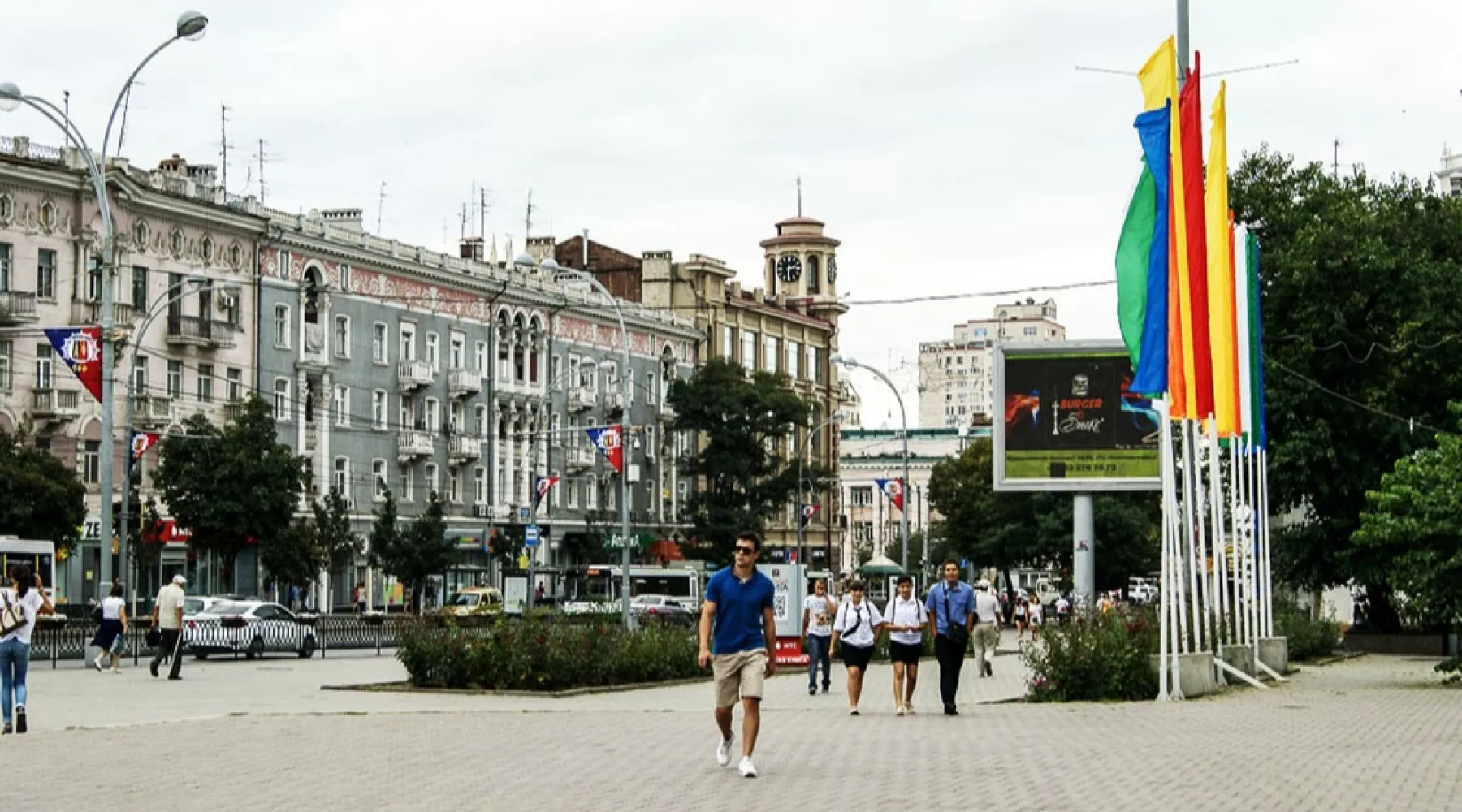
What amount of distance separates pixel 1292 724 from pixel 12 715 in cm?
1218

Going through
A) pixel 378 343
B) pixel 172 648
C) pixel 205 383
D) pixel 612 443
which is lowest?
pixel 172 648

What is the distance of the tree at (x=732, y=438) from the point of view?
93188 millimetres

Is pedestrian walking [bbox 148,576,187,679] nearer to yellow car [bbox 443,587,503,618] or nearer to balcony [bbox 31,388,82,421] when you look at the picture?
balcony [bbox 31,388,82,421]

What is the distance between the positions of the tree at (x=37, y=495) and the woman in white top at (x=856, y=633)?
34.1 metres

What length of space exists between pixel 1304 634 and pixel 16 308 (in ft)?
121

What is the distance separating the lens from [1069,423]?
150 feet

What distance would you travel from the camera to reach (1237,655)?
30.8 metres

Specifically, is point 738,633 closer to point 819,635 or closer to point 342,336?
point 819,635

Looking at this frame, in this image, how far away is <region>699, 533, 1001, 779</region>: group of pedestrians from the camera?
16.2 meters

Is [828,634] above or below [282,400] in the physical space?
below

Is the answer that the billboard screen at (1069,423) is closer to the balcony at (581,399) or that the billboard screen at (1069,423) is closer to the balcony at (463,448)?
the balcony at (463,448)

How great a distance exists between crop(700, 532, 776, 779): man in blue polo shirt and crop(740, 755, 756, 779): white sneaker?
0.39 m

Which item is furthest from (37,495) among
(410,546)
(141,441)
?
(410,546)

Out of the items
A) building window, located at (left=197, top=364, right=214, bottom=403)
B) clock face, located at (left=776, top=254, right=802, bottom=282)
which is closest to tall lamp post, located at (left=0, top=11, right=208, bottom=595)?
building window, located at (left=197, top=364, right=214, bottom=403)
